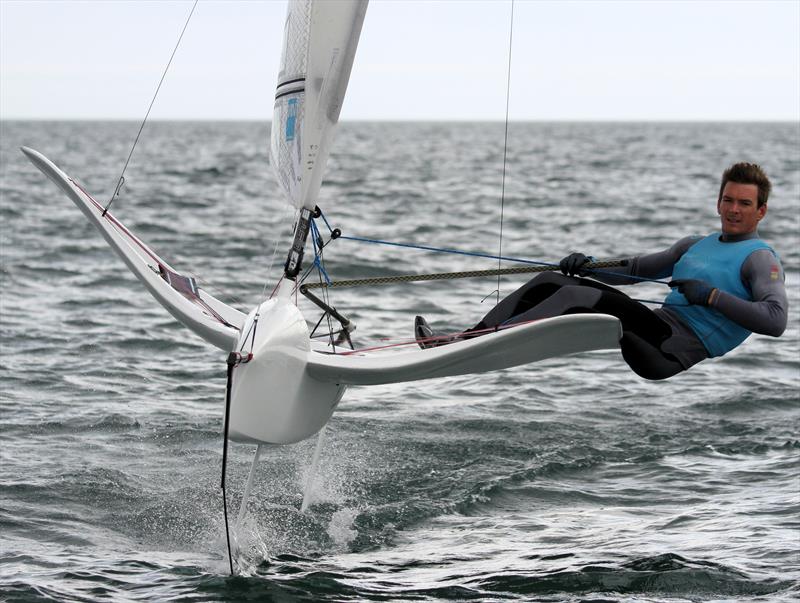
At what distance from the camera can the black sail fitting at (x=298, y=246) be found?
461 cm

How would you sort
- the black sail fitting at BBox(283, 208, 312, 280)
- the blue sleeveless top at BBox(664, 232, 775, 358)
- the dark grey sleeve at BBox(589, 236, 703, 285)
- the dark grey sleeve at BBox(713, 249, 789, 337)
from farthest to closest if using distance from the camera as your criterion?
the dark grey sleeve at BBox(589, 236, 703, 285), the black sail fitting at BBox(283, 208, 312, 280), the blue sleeveless top at BBox(664, 232, 775, 358), the dark grey sleeve at BBox(713, 249, 789, 337)

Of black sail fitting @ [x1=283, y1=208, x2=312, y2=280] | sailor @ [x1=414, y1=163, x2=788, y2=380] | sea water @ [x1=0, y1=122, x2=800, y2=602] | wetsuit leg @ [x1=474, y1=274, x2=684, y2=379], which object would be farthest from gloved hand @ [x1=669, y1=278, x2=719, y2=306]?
black sail fitting @ [x1=283, y1=208, x2=312, y2=280]

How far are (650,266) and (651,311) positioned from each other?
395 mm

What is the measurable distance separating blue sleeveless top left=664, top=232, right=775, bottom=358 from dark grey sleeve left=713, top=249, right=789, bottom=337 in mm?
54

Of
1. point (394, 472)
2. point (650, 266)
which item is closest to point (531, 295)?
point (650, 266)

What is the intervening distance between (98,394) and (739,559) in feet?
14.0

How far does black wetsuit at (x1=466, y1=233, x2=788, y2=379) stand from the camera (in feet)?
14.0

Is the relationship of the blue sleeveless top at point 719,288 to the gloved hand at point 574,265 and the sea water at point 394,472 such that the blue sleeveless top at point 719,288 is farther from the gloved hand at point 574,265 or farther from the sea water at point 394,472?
the sea water at point 394,472

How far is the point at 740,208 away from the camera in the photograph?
14.8 ft

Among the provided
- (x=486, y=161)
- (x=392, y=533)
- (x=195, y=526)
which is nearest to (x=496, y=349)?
(x=392, y=533)

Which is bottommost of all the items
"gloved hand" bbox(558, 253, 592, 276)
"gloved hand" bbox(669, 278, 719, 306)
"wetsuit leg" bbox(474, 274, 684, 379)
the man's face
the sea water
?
the sea water

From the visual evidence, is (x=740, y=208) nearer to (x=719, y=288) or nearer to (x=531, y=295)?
(x=719, y=288)

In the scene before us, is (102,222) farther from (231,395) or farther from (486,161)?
(486,161)

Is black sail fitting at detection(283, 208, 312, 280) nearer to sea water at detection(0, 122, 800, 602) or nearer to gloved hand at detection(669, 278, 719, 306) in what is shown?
sea water at detection(0, 122, 800, 602)
